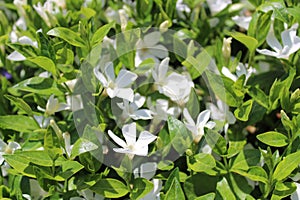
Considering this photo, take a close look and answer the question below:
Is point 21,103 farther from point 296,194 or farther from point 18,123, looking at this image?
point 296,194

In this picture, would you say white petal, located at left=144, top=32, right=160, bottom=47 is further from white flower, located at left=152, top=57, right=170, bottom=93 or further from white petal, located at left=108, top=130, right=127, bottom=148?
white petal, located at left=108, top=130, right=127, bottom=148

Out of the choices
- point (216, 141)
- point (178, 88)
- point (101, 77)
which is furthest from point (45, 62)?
point (216, 141)

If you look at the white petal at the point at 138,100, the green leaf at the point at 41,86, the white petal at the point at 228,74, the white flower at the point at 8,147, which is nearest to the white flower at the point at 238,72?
the white petal at the point at 228,74

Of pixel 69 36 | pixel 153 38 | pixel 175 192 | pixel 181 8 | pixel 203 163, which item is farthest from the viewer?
pixel 181 8

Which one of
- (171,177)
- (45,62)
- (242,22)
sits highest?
(45,62)

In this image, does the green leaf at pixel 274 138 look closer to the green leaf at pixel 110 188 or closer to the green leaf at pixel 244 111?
the green leaf at pixel 244 111

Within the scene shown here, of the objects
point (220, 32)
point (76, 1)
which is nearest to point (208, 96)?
point (220, 32)

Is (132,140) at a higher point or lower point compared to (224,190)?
higher

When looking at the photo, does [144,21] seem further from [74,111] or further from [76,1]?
[74,111]

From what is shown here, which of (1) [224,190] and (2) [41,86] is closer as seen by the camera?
(1) [224,190]
